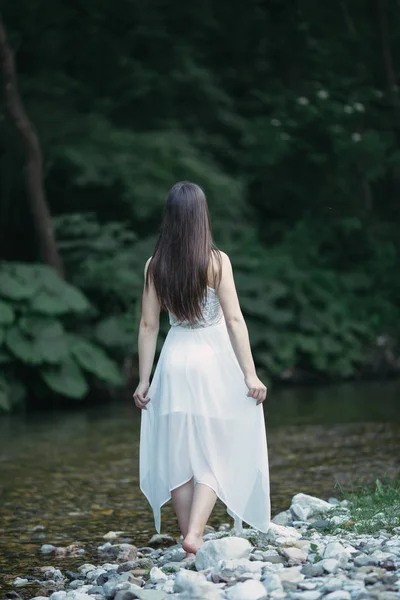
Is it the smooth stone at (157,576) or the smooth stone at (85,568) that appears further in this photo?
the smooth stone at (85,568)

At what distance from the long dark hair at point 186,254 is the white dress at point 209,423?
0.08 metres

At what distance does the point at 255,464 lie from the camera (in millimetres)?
5129

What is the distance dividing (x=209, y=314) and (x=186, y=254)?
31 cm

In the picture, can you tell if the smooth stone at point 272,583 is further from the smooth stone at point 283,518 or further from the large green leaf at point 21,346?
the large green leaf at point 21,346

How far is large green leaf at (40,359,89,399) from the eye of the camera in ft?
41.8

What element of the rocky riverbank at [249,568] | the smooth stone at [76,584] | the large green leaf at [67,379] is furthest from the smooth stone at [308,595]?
the large green leaf at [67,379]

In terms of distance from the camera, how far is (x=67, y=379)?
1295 centimetres

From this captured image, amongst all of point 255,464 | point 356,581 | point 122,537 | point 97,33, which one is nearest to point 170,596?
point 356,581

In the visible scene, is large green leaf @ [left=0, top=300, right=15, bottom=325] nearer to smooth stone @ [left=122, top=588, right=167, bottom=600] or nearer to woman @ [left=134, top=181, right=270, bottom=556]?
woman @ [left=134, top=181, right=270, bottom=556]

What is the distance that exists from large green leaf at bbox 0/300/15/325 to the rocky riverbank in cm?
710

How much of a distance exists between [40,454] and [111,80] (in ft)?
33.0

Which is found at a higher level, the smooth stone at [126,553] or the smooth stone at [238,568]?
the smooth stone at [238,568]

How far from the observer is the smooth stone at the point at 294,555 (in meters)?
4.51

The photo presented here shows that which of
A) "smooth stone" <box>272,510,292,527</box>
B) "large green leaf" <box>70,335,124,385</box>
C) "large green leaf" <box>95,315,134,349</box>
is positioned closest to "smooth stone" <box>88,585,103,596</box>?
"smooth stone" <box>272,510,292,527</box>
